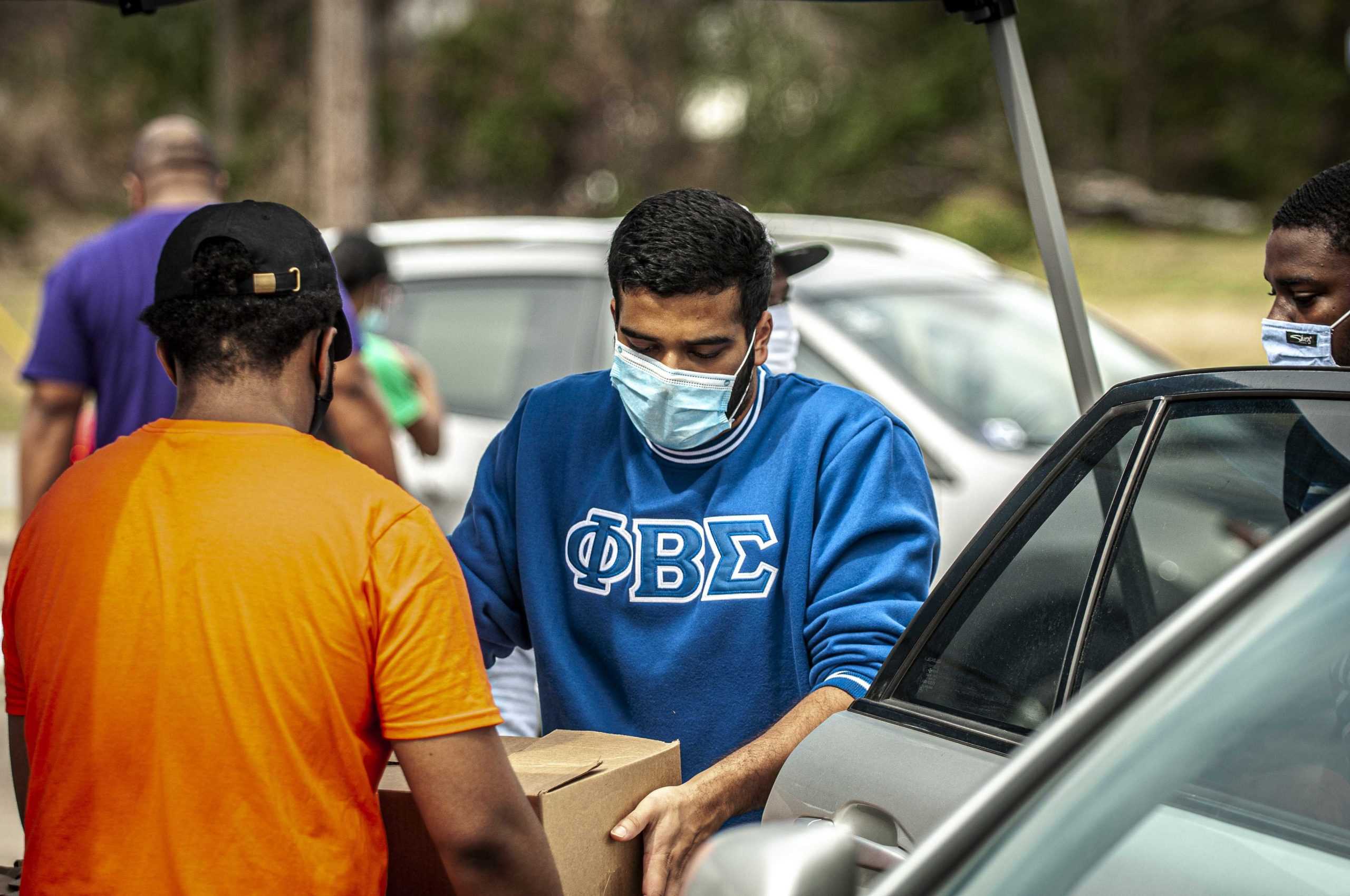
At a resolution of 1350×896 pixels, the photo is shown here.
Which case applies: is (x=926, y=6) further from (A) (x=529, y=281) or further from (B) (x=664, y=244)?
(B) (x=664, y=244)

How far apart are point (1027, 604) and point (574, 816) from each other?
71 cm

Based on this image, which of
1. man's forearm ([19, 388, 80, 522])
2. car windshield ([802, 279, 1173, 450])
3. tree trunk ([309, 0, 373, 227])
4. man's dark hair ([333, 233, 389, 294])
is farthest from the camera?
tree trunk ([309, 0, 373, 227])

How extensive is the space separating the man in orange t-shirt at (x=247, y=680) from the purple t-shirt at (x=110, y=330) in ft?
8.00

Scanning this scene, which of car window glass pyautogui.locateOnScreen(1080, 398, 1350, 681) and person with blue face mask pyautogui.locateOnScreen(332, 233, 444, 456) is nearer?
car window glass pyautogui.locateOnScreen(1080, 398, 1350, 681)

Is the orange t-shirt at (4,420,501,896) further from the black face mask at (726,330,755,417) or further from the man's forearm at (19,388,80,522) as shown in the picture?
the man's forearm at (19,388,80,522)

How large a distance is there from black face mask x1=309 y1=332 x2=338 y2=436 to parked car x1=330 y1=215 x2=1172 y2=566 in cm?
308

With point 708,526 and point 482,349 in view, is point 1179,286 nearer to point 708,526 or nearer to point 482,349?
point 482,349

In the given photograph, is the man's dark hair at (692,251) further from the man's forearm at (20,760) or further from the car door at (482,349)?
the car door at (482,349)

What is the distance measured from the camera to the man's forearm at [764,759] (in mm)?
2234

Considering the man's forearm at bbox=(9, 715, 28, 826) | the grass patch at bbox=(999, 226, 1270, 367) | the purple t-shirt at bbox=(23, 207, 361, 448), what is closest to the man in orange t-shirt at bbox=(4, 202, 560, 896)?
the man's forearm at bbox=(9, 715, 28, 826)

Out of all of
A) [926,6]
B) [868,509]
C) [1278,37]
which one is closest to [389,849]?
[868,509]

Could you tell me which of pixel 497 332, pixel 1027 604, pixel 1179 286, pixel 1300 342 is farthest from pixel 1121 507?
pixel 1179 286

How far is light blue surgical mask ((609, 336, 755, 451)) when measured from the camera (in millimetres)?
2496

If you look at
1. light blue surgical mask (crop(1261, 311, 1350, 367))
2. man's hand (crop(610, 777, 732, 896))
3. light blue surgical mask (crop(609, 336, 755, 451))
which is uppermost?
light blue surgical mask (crop(1261, 311, 1350, 367))
